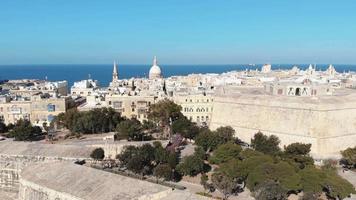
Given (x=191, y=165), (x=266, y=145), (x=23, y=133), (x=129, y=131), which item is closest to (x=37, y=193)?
(x=191, y=165)

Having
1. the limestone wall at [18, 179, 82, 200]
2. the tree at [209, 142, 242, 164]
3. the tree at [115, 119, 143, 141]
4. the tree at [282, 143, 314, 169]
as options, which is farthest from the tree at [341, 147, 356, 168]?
the limestone wall at [18, 179, 82, 200]

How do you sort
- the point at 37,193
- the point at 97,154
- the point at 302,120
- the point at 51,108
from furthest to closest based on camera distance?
the point at 51,108 < the point at 302,120 < the point at 97,154 < the point at 37,193

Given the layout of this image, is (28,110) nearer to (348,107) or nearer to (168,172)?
(168,172)

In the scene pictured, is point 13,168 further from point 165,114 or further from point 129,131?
point 165,114

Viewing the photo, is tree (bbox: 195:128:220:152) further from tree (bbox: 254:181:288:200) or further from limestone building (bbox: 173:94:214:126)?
limestone building (bbox: 173:94:214:126)

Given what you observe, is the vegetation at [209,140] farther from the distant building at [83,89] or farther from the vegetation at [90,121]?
the distant building at [83,89]

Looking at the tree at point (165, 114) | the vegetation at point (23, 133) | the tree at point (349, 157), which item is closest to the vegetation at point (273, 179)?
the tree at point (349, 157)
